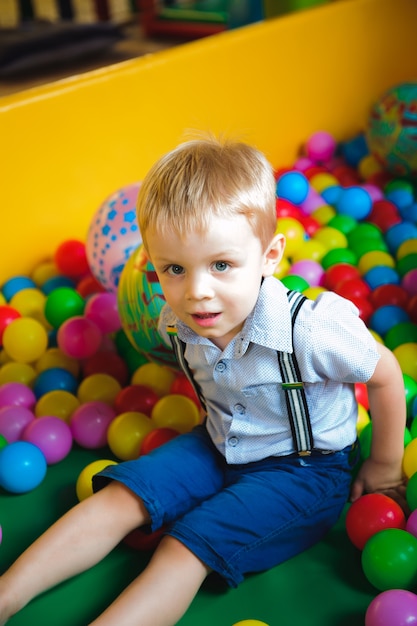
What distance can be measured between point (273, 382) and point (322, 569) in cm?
28

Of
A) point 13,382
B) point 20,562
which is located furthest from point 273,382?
point 13,382

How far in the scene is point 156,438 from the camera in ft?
4.23

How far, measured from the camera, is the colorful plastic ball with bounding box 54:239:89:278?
72.2 inches

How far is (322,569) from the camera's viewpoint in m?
1.10

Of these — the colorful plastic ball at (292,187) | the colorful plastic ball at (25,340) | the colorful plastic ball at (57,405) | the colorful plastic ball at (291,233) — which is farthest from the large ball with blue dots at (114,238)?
the colorful plastic ball at (292,187)

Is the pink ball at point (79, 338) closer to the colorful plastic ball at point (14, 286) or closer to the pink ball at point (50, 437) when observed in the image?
the pink ball at point (50, 437)

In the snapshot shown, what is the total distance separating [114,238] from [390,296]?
0.57m

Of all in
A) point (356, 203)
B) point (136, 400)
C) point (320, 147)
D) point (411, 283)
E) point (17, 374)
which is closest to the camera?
point (136, 400)

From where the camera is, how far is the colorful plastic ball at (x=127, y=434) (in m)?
1.32

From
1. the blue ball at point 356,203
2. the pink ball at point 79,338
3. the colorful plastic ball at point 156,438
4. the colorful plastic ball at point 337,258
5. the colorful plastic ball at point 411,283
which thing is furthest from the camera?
the blue ball at point 356,203

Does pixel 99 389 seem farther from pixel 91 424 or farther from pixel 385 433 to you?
pixel 385 433

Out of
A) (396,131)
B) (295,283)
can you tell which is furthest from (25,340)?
(396,131)

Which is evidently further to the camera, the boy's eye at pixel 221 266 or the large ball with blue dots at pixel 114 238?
the large ball with blue dots at pixel 114 238

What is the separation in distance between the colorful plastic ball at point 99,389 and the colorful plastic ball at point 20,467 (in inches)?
7.7
